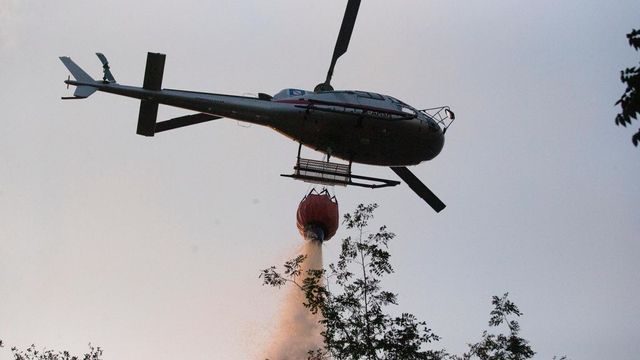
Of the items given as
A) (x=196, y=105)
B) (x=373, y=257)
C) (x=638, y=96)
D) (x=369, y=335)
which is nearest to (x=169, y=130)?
(x=196, y=105)

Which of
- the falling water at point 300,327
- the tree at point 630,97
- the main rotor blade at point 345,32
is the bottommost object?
the tree at point 630,97

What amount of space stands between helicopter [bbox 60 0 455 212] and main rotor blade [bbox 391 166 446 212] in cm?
393

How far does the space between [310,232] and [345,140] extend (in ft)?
19.8

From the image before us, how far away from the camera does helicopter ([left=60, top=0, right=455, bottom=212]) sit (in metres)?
29.7

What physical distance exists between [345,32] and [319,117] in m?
4.59

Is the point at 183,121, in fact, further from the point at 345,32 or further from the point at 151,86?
the point at 345,32

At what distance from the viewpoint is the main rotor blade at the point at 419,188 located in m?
35.9

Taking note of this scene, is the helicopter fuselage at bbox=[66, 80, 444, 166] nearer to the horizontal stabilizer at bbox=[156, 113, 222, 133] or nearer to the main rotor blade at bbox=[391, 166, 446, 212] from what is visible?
the horizontal stabilizer at bbox=[156, 113, 222, 133]

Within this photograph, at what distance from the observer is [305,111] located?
30.1 metres

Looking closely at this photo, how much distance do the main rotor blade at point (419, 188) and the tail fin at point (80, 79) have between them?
41.6ft

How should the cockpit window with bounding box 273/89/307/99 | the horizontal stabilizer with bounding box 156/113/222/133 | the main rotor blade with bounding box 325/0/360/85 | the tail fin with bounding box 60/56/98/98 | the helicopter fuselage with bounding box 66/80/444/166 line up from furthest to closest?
the main rotor blade with bounding box 325/0/360/85
the horizontal stabilizer with bounding box 156/113/222/133
the cockpit window with bounding box 273/89/307/99
the helicopter fuselage with bounding box 66/80/444/166
the tail fin with bounding box 60/56/98/98

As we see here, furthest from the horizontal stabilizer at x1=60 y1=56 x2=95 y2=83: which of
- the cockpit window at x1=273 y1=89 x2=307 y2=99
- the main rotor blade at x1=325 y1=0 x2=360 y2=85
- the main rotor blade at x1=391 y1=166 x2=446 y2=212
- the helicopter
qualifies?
the main rotor blade at x1=391 y1=166 x2=446 y2=212

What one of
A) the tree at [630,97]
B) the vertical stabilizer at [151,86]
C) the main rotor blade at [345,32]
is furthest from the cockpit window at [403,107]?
the tree at [630,97]

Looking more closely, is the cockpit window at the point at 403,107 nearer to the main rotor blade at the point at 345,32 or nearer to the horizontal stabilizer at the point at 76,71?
the main rotor blade at the point at 345,32
